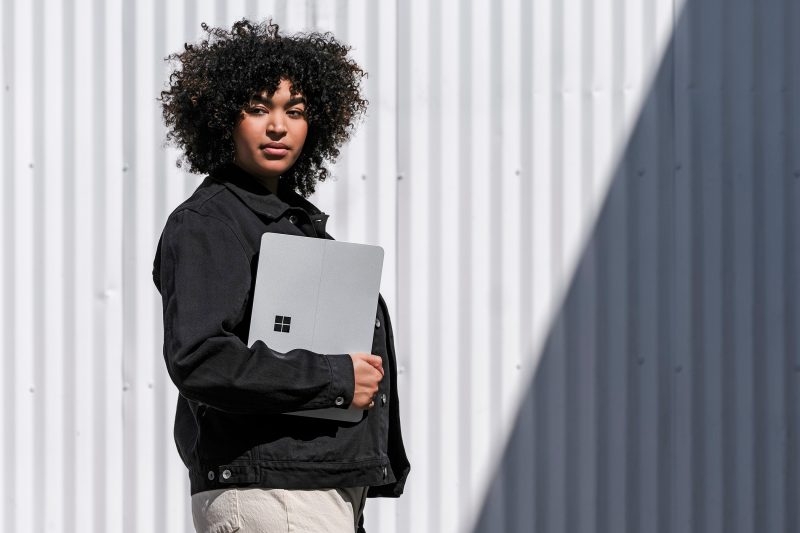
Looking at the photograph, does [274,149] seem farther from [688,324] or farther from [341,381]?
[688,324]

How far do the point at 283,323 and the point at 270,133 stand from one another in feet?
1.23

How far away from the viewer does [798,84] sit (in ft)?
11.6

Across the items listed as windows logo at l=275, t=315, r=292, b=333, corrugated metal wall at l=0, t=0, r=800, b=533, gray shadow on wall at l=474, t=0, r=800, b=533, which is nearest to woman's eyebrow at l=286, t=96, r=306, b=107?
windows logo at l=275, t=315, r=292, b=333

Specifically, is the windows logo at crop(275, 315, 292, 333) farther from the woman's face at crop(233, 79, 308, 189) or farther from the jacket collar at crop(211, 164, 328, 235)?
the woman's face at crop(233, 79, 308, 189)

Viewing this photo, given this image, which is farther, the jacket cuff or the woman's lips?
the woman's lips

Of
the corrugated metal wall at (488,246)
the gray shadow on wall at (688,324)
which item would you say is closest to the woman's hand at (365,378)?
the corrugated metal wall at (488,246)

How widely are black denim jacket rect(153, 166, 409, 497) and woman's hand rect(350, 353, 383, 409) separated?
0.7 inches

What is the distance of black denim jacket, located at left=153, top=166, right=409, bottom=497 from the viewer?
1805 mm

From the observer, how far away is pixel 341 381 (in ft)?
6.19

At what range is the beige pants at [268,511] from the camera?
74.4 inches

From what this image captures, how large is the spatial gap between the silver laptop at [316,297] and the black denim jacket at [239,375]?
0.12ft

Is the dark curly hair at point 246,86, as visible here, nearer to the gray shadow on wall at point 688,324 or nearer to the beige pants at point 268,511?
the beige pants at point 268,511

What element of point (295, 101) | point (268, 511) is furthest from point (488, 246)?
point (268, 511)

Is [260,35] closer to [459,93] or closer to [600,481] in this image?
[459,93]
